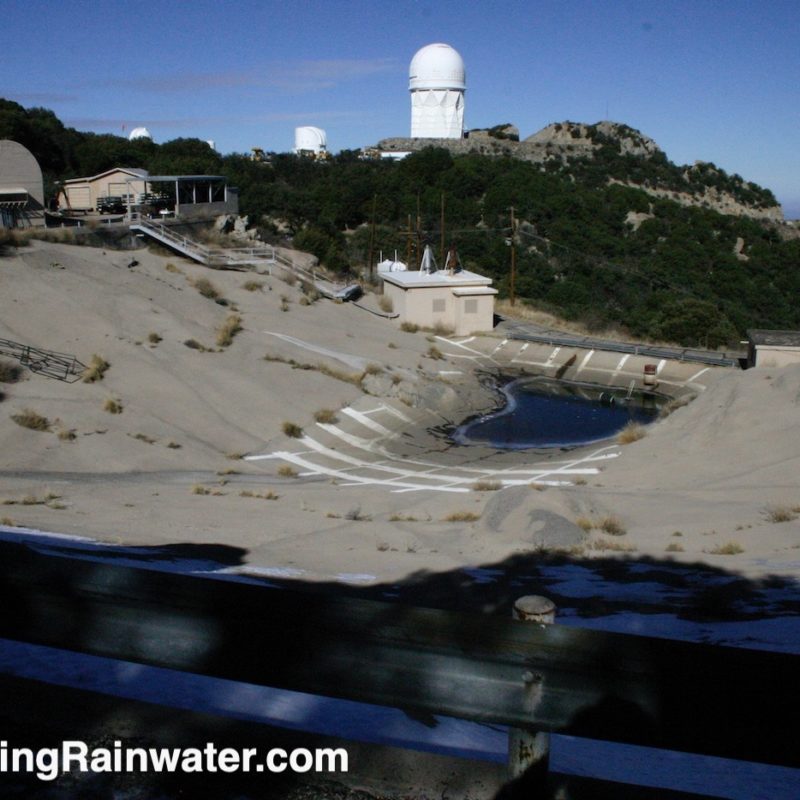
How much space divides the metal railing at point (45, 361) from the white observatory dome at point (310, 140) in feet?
267

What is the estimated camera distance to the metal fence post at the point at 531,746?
2410mm

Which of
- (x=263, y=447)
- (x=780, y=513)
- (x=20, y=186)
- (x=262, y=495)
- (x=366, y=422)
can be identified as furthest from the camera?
(x=20, y=186)

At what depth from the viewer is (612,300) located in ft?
175

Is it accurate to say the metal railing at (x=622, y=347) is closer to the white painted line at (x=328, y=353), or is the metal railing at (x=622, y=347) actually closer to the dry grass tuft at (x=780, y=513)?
the white painted line at (x=328, y=353)

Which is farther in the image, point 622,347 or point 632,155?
point 632,155

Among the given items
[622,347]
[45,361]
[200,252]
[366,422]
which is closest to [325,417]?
[366,422]

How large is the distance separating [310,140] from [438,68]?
2036cm

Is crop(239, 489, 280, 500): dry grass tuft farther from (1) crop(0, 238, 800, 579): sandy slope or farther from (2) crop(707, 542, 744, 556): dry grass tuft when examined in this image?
(2) crop(707, 542, 744, 556): dry grass tuft

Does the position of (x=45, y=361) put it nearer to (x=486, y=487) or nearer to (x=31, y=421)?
(x=31, y=421)

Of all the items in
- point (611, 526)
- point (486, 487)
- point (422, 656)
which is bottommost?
point (486, 487)

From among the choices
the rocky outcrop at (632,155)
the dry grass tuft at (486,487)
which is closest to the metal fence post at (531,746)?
the dry grass tuft at (486,487)

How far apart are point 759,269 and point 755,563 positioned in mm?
56230

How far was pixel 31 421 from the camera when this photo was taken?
19.2 m

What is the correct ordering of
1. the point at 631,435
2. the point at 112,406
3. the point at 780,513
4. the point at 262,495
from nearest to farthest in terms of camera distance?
the point at 780,513
the point at 262,495
the point at 112,406
the point at 631,435
